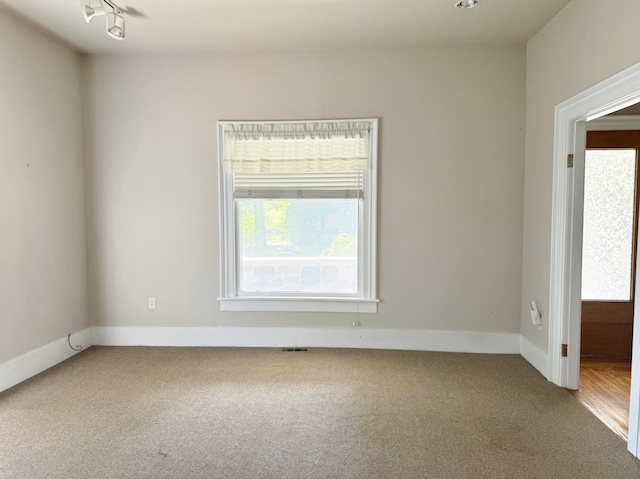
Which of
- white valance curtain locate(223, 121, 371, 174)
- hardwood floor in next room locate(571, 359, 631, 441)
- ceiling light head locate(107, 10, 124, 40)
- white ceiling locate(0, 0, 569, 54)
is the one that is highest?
white ceiling locate(0, 0, 569, 54)

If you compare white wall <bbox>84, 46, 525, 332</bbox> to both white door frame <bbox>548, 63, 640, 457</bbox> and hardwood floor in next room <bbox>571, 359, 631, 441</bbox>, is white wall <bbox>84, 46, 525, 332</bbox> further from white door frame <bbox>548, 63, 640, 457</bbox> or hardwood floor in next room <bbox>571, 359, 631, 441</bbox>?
hardwood floor in next room <bbox>571, 359, 631, 441</bbox>

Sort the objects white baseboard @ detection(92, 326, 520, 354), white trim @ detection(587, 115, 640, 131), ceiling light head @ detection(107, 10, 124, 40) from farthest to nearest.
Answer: white baseboard @ detection(92, 326, 520, 354)
white trim @ detection(587, 115, 640, 131)
ceiling light head @ detection(107, 10, 124, 40)

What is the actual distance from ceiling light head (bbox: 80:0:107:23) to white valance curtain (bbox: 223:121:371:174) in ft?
4.10

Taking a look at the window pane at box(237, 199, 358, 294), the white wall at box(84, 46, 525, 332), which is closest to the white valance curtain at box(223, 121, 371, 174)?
the white wall at box(84, 46, 525, 332)

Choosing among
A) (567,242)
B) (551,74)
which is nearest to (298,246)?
(567,242)

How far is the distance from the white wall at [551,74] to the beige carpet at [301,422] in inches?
35.5

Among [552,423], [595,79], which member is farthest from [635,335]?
[595,79]

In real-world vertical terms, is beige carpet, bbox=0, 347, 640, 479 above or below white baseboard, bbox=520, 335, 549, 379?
below

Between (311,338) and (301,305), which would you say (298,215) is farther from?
(311,338)

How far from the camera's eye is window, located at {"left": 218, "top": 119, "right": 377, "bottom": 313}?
3459 mm

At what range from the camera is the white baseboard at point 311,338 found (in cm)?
346

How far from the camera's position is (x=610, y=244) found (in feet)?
11.2

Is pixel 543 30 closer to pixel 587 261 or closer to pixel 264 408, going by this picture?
pixel 587 261

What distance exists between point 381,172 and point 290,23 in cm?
148
